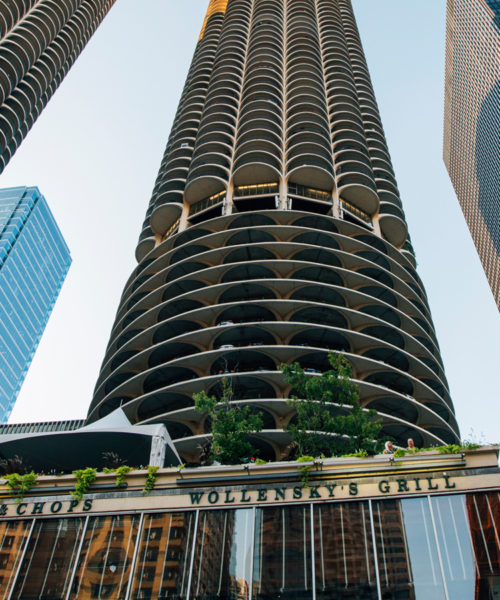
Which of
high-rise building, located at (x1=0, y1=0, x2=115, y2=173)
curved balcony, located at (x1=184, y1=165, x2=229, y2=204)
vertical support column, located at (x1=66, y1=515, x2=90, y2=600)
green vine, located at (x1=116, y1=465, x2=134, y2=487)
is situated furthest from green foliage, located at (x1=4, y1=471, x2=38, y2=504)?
high-rise building, located at (x1=0, y1=0, x2=115, y2=173)

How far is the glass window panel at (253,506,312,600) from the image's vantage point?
15555mm

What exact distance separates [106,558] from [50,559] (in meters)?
1.75

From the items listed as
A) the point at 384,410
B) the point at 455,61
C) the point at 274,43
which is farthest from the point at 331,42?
the point at 455,61

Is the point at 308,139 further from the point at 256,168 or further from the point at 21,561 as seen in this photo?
the point at 21,561

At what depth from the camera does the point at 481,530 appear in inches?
603

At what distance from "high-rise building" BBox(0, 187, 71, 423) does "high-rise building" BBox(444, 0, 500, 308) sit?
340ft

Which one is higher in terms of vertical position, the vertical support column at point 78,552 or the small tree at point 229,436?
the small tree at point 229,436

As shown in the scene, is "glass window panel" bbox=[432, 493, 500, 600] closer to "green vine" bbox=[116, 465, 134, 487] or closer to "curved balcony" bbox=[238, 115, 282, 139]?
"green vine" bbox=[116, 465, 134, 487]

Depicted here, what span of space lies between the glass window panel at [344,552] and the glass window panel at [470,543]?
196 cm

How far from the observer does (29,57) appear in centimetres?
8181

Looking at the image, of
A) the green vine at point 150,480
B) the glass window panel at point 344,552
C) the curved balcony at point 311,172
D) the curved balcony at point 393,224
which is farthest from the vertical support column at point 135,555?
the curved balcony at point 393,224

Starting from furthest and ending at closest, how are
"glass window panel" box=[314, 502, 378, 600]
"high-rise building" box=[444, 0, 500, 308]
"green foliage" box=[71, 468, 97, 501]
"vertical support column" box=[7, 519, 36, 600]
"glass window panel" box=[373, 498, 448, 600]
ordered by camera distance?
"high-rise building" box=[444, 0, 500, 308]
"green foliage" box=[71, 468, 97, 501]
"vertical support column" box=[7, 519, 36, 600]
"glass window panel" box=[314, 502, 378, 600]
"glass window panel" box=[373, 498, 448, 600]

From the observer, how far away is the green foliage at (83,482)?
18.4m

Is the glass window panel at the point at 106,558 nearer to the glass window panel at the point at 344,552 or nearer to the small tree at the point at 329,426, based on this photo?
the glass window panel at the point at 344,552
